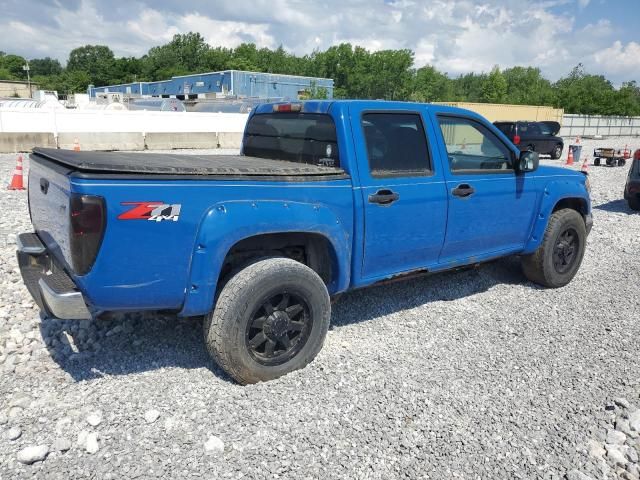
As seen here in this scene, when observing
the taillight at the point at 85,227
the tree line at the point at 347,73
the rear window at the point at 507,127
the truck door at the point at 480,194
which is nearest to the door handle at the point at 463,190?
Result: the truck door at the point at 480,194

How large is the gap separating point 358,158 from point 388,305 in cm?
168

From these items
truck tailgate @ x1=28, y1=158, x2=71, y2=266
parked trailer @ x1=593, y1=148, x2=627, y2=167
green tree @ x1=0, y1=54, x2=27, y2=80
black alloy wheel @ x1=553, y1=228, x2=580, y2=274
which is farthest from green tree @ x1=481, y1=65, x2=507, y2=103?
green tree @ x1=0, y1=54, x2=27, y2=80

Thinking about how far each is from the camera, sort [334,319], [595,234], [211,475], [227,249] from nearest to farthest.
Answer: [211,475]
[227,249]
[334,319]
[595,234]

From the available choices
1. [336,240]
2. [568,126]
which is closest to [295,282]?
[336,240]

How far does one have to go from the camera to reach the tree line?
7831cm

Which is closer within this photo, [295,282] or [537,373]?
[295,282]

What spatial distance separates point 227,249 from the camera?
3.15 metres

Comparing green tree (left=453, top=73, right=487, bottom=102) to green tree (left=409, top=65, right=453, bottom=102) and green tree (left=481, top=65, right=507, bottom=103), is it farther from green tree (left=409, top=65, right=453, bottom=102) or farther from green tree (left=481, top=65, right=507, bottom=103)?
green tree (left=481, top=65, right=507, bottom=103)

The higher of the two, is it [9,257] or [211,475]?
[9,257]

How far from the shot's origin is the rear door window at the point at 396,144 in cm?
397

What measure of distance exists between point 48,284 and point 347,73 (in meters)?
95.4

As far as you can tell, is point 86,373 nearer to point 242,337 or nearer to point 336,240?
point 242,337

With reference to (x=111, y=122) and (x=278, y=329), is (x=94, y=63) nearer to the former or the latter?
(x=111, y=122)

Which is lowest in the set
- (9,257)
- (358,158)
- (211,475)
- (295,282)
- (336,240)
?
(211,475)
